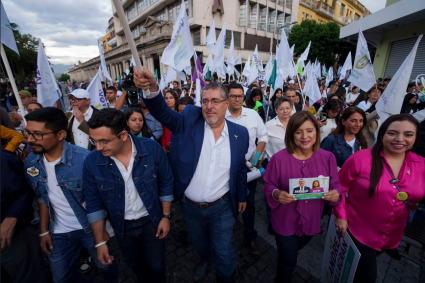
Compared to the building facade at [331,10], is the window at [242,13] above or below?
below

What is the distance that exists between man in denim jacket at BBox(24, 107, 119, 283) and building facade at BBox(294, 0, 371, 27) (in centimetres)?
4128

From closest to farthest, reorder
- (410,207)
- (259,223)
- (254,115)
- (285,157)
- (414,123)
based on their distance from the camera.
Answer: (414,123) → (410,207) → (285,157) → (254,115) → (259,223)

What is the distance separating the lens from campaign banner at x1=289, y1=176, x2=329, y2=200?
1.79 metres

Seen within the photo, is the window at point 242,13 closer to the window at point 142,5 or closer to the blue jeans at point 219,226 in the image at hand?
the window at point 142,5

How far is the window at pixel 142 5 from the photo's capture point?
1258 inches

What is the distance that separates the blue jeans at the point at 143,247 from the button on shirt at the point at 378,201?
6.26 feet

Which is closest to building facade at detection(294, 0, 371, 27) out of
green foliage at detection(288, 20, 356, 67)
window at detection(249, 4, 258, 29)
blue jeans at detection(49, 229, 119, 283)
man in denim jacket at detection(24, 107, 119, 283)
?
green foliage at detection(288, 20, 356, 67)

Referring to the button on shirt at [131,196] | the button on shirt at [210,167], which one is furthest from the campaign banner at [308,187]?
the button on shirt at [131,196]

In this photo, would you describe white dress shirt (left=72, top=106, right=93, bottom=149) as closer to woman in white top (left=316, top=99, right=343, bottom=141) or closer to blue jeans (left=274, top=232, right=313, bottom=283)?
blue jeans (left=274, top=232, right=313, bottom=283)

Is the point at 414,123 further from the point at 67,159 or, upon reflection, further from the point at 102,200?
the point at 67,159

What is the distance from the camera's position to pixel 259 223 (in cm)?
341

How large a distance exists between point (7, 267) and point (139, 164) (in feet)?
4.83

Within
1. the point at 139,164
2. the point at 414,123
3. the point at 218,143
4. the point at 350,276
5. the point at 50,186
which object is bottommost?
the point at 350,276

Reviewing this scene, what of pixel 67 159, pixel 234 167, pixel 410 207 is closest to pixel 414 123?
pixel 410 207
